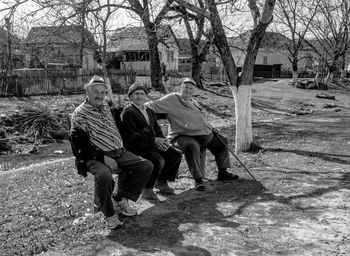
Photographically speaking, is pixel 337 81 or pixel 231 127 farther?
pixel 337 81

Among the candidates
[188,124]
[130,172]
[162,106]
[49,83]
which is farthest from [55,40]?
[130,172]

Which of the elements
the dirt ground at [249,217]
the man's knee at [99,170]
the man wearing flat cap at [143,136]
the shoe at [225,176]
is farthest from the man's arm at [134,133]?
the shoe at [225,176]

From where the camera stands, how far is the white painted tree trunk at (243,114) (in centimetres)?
848

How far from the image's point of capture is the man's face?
4.89 m

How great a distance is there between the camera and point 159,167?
5523 mm

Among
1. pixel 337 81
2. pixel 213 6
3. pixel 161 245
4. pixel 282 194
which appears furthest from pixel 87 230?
pixel 337 81

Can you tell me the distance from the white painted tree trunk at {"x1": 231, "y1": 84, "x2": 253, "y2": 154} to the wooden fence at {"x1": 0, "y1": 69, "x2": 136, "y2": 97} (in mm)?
15240

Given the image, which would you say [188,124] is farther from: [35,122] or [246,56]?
[35,122]

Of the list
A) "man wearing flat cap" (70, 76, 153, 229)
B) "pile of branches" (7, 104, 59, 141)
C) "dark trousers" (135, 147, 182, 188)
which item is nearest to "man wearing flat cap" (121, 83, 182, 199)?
"dark trousers" (135, 147, 182, 188)

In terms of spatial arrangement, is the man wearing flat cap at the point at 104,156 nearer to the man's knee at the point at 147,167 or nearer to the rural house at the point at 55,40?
the man's knee at the point at 147,167

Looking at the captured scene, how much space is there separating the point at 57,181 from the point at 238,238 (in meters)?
3.76

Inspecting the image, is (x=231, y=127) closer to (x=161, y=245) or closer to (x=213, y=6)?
(x=213, y=6)

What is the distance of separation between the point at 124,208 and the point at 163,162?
87 cm

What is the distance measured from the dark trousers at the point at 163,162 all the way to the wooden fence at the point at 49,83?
56.0 feet
